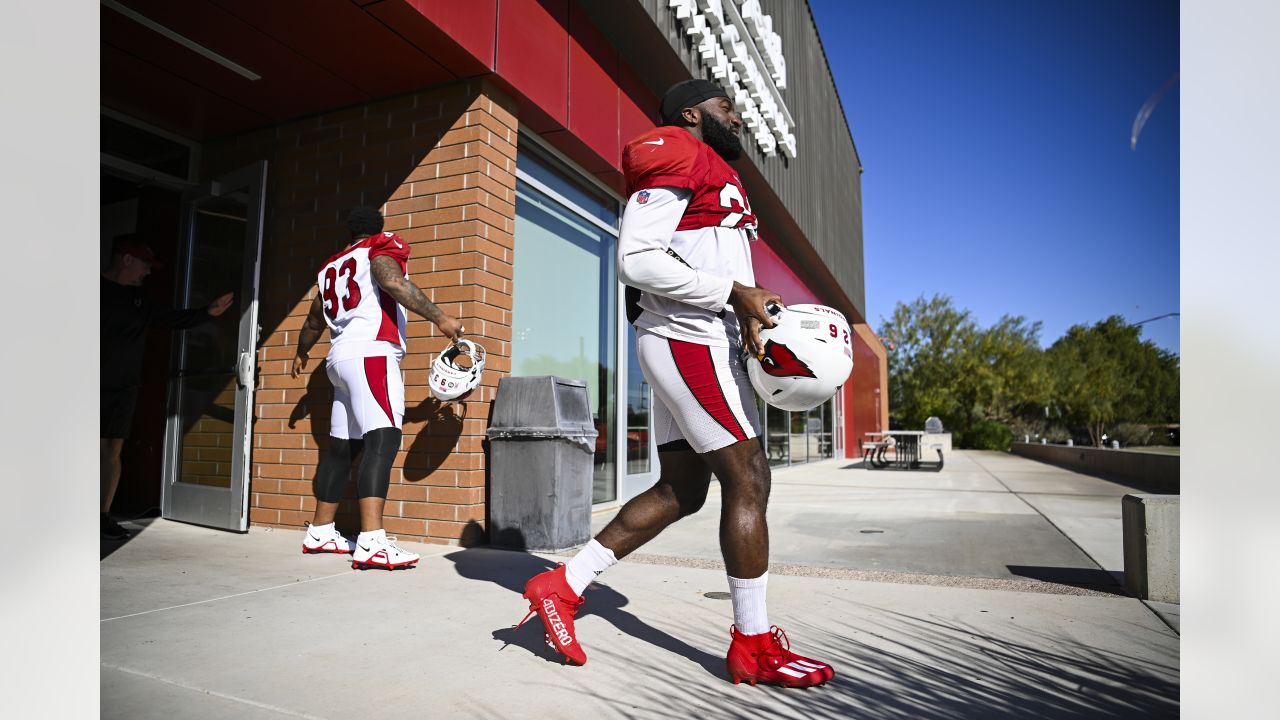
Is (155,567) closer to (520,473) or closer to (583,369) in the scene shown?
(520,473)

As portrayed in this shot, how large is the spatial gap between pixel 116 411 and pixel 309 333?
48.1 inches

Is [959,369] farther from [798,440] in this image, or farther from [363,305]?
[363,305]

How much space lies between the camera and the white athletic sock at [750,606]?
218 cm

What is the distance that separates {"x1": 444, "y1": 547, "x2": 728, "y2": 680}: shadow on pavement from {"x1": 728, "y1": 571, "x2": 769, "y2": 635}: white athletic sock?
0.17 meters

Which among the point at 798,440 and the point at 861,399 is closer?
the point at 798,440

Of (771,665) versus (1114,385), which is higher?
(1114,385)

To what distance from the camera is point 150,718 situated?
5.89 ft

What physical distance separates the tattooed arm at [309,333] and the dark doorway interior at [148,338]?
172 cm

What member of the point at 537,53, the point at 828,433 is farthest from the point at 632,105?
the point at 828,433

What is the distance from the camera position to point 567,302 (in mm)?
6270

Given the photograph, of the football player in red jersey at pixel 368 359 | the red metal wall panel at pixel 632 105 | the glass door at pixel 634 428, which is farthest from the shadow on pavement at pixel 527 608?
the red metal wall panel at pixel 632 105

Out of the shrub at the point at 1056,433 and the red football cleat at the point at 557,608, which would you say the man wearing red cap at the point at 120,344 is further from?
the shrub at the point at 1056,433

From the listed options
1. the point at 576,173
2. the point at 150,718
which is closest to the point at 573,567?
the point at 150,718
